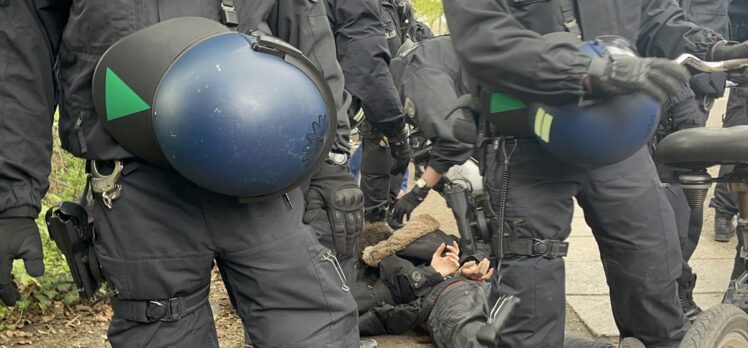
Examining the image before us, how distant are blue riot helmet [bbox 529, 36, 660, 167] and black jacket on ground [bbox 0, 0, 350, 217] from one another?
3.10ft

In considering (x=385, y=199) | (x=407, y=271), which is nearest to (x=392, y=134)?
(x=385, y=199)

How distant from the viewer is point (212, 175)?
195cm

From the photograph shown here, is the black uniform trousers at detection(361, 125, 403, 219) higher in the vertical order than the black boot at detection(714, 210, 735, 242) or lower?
higher

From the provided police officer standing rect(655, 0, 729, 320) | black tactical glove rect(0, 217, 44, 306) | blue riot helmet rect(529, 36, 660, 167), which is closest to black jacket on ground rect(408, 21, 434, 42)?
police officer standing rect(655, 0, 729, 320)

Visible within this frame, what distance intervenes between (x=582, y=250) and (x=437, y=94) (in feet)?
6.32

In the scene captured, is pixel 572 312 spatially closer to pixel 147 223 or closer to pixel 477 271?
pixel 477 271

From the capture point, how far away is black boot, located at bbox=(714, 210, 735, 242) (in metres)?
5.57

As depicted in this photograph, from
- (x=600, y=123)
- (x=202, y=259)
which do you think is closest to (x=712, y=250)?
(x=600, y=123)

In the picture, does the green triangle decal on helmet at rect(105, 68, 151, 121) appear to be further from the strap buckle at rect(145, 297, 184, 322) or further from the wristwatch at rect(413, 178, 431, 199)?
the wristwatch at rect(413, 178, 431, 199)

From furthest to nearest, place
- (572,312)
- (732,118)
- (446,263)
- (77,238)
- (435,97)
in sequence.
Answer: (732,118), (572,312), (435,97), (446,263), (77,238)

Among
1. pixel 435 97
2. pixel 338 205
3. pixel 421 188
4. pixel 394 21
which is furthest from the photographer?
pixel 394 21

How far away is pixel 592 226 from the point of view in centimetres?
296

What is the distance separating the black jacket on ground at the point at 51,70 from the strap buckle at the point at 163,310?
40 cm

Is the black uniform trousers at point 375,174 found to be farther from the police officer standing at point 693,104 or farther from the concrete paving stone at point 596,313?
the police officer standing at point 693,104
